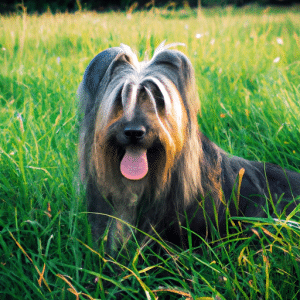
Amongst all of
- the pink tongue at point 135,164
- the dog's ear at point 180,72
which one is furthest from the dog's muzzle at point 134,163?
the dog's ear at point 180,72

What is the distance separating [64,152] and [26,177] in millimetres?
553

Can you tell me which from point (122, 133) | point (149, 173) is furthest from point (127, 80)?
point (149, 173)

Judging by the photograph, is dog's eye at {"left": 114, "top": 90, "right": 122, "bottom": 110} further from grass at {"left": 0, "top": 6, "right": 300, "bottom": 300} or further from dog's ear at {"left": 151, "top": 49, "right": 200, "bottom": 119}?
grass at {"left": 0, "top": 6, "right": 300, "bottom": 300}

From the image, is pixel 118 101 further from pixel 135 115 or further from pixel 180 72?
pixel 180 72

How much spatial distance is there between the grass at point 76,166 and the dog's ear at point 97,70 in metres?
0.63

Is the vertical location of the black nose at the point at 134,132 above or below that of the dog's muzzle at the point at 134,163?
above

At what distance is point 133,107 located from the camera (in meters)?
1.80

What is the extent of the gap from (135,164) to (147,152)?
12cm

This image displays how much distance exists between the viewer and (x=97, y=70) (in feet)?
6.54

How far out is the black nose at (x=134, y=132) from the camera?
5.71 feet

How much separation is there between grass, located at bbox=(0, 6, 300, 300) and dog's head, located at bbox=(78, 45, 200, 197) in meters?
0.38

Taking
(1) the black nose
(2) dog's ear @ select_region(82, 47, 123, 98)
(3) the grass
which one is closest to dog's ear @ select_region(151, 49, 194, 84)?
(2) dog's ear @ select_region(82, 47, 123, 98)

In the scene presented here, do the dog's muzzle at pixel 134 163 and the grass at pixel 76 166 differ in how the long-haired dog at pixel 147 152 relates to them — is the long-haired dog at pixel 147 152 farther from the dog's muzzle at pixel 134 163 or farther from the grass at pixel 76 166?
the grass at pixel 76 166

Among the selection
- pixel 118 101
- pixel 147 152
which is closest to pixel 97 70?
pixel 118 101
